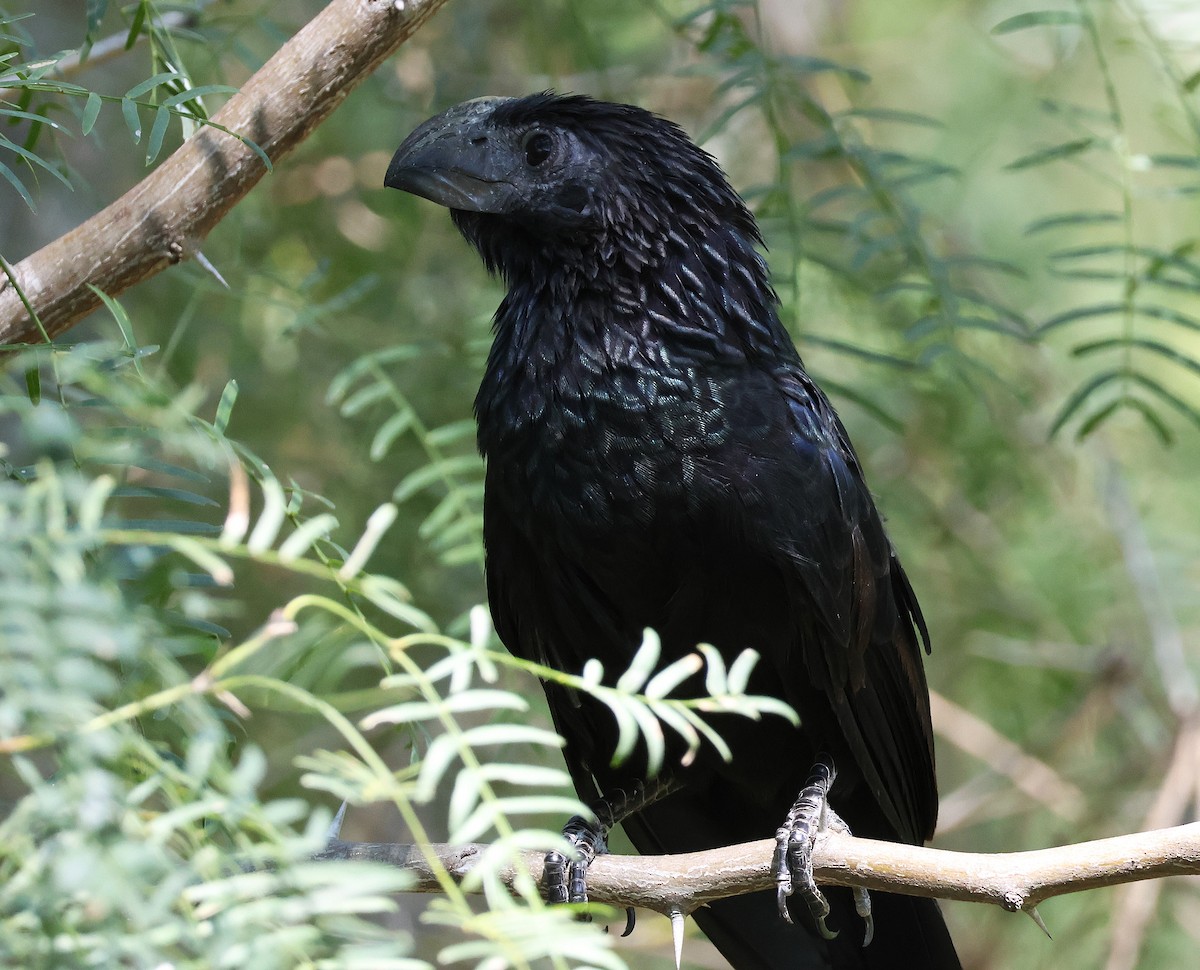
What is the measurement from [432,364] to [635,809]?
129cm

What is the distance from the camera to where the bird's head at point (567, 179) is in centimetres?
258

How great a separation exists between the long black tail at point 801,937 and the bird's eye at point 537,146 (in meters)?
1.63

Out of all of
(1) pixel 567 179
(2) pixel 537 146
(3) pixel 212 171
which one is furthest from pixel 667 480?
(3) pixel 212 171

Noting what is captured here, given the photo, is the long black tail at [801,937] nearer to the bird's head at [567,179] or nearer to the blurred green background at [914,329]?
the blurred green background at [914,329]

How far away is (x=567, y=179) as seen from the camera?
8.54ft

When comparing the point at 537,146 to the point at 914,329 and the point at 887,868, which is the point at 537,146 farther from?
the point at 887,868

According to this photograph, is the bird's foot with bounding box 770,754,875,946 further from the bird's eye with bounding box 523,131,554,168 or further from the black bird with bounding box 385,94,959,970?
the bird's eye with bounding box 523,131,554,168

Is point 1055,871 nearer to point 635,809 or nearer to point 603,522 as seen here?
point 603,522

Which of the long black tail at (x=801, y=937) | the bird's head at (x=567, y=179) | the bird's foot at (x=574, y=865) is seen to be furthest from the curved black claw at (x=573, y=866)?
Result: the bird's head at (x=567, y=179)

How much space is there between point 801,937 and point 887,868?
120 centimetres

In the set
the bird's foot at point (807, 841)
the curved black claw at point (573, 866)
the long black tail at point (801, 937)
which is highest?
the bird's foot at point (807, 841)

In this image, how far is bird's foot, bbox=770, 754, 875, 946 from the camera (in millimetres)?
2314

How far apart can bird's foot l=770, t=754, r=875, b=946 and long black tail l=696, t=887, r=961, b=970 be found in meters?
0.25

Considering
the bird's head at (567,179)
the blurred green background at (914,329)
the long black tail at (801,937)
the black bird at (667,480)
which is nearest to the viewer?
the black bird at (667,480)
